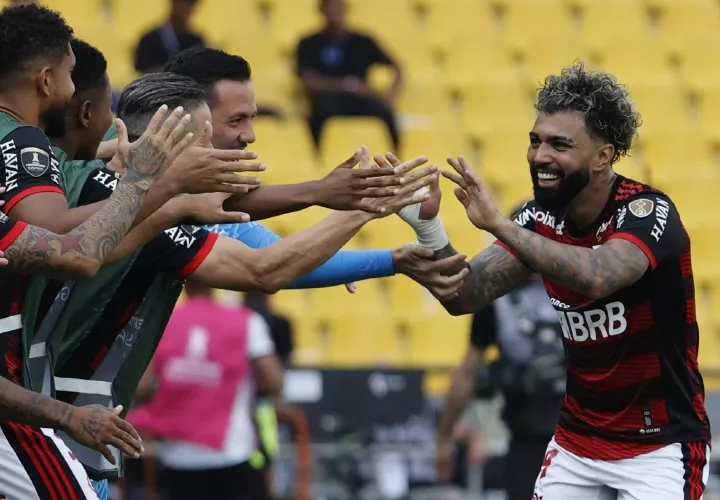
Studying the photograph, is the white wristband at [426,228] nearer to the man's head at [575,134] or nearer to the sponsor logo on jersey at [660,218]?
the man's head at [575,134]

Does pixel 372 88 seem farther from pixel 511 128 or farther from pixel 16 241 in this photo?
pixel 16 241

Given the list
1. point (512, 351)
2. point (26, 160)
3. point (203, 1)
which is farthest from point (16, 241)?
point (203, 1)

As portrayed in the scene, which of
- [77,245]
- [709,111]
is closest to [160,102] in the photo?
[77,245]

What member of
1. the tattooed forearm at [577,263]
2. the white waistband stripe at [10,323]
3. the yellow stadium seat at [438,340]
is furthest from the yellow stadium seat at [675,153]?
the white waistband stripe at [10,323]

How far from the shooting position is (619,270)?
569 centimetres

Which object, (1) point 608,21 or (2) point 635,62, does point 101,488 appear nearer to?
(2) point 635,62

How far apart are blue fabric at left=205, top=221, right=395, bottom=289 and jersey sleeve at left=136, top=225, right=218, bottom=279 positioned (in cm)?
57

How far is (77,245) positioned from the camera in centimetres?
483

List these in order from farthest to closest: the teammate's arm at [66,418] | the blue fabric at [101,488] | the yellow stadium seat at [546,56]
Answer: the yellow stadium seat at [546,56], the blue fabric at [101,488], the teammate's arm at [66,418]

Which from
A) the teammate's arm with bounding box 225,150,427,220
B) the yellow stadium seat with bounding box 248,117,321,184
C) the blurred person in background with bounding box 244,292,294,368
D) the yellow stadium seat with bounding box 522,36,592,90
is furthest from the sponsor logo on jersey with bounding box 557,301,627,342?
the yellow stadium seat with bounding box 522,36,592,90

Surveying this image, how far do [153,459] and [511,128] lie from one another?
18.6 feet

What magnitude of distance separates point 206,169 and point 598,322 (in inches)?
71.1

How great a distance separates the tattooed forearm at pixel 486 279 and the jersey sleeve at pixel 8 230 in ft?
6.72

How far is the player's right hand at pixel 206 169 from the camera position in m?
5.05
